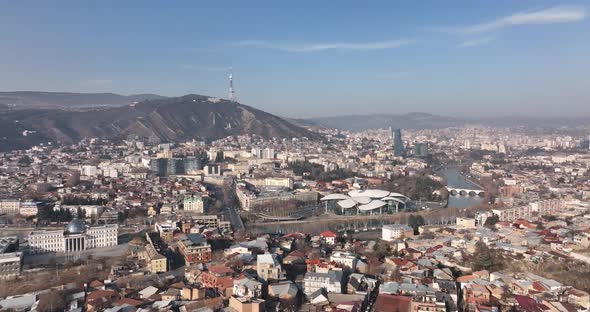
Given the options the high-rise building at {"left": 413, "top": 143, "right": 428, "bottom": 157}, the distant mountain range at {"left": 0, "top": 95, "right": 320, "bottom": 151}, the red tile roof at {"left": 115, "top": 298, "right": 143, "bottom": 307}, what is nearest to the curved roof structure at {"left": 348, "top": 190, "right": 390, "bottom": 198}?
the red tile roof at {"left": 115, "top": 298, "right": 143, "bottom": 307}

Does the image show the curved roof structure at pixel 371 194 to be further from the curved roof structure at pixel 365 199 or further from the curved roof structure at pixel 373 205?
the curved roof structure at pixel 373 205

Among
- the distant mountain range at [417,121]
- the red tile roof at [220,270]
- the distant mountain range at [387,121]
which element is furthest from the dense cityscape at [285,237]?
the distant mountain range at [387,121]

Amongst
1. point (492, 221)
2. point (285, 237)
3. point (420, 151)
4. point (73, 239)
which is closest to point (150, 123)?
point (420, 151)

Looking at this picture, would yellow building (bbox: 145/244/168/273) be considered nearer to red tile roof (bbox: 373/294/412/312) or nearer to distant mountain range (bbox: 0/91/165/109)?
red tile roof (bbox: 373/294/412/312)

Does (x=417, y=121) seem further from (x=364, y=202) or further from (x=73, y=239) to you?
(x=73, y=239)

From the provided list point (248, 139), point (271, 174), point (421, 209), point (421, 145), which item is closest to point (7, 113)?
point (248, 139)
